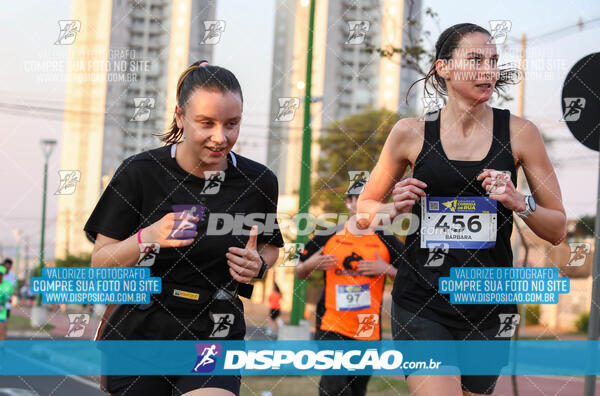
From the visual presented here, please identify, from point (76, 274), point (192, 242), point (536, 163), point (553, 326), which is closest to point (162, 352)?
point (192, 242)

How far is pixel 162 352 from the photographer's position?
2863 millimetres

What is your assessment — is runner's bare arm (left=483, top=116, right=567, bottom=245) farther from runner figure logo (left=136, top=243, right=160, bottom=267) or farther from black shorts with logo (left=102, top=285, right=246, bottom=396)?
runner figure logo (left=136, top=243, right=160, bottom=267)

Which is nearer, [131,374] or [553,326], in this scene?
[131,374]

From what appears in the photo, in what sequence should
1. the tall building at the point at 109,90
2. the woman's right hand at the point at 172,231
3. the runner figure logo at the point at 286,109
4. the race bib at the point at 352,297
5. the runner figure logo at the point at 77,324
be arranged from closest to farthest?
the woman's right hand at the point at 172,231 → the runner figure logo at the point at 77,324 → the race bib at the point at 352,297 → the runner figure logo at the point at 286,109 → the tall building at the point at 109,90

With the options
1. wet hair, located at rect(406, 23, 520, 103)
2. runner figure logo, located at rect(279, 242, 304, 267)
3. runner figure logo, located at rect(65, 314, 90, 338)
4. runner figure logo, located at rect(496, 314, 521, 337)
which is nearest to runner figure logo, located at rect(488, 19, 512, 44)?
wet hair, located at rect(406, 23, 520, 103)

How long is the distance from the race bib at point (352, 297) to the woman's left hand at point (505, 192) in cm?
298

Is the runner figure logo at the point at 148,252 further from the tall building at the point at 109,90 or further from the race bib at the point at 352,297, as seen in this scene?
the tall building at the point at 109,90

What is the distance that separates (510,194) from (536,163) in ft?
0.92

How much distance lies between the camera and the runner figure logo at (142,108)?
5.68 meters

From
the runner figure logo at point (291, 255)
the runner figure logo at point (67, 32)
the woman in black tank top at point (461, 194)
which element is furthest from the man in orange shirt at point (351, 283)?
the woman in black tank top at point (461, 194)

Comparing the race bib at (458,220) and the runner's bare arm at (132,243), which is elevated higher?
the race bib at (458,220)

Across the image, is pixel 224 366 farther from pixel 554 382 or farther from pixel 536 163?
pixel 554 382

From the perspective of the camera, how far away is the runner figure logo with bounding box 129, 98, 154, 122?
568cm

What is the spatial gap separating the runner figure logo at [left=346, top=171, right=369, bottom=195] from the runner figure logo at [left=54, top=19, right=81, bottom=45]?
7.45 ft
